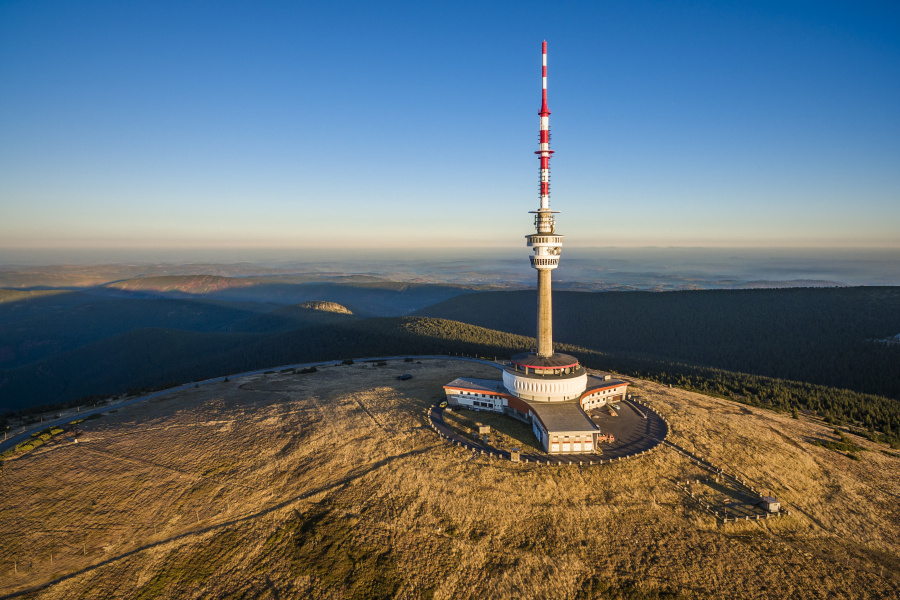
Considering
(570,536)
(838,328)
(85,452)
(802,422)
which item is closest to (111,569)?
(85,452)

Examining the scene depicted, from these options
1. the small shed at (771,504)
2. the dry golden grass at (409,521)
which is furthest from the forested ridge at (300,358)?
the small shed at (771,504)

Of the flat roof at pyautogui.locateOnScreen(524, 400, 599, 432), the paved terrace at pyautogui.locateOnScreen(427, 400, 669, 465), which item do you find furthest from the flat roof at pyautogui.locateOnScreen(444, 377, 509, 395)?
the flat roof at pyautogui.locateOnScreen(524, 400, 599, 432)

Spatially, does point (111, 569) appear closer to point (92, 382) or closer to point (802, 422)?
point (802, 422)

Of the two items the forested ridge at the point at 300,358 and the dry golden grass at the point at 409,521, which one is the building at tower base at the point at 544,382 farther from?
the forested ridge at the point at 300,358

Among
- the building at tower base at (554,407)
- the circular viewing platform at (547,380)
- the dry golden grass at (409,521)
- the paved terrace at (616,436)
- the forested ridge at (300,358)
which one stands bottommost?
the forested ridge at (300,358)

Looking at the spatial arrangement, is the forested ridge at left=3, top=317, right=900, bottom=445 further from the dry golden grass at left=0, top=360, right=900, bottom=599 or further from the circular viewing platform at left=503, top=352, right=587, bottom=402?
the circular viewing platform at left=503, top=352, right=587, bottom=402

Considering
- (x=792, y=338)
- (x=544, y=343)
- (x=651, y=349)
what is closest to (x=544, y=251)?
(x=544, y=343)
